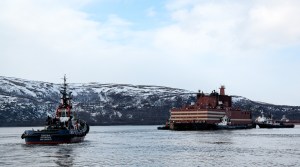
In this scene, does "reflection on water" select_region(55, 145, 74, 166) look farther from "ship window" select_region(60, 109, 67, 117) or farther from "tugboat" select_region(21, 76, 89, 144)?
"ship window" select_region(60, 109, 67, 117)

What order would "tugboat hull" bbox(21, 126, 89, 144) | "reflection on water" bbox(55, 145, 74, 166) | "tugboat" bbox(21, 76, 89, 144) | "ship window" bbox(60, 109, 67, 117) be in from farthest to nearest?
"ship window" bbox(60, 109, 67, 117) → "tugboat" bbox(21, 76, 89, 144) → "tugboat hull" bbox(21, 126, 89, 144) → "reflection on water" bbox(55, 145, 74, 166)

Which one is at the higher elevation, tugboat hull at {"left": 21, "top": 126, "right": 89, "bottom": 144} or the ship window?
the ship window

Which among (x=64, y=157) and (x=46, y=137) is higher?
(x=46, y=137)

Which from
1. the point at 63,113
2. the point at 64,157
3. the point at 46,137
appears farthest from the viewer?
the point at 63,113

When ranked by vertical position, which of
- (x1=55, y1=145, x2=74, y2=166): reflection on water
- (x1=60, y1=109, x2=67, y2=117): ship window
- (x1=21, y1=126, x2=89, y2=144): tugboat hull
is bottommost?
(x1=55, y1=145, x2=74, y2=166): reflection on water

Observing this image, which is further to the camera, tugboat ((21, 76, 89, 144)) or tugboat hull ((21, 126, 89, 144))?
tugboat ((21, 76, 89, 144))

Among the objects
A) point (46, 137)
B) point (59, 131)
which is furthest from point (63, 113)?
point (46, 137)

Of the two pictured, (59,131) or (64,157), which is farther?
(59,131)

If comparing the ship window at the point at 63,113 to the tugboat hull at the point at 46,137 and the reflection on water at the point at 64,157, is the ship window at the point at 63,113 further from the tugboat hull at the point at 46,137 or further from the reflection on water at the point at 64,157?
the reflection on water at the point at 64,157

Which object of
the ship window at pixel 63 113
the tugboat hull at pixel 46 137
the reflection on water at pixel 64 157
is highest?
the ship window at pixel 63 113

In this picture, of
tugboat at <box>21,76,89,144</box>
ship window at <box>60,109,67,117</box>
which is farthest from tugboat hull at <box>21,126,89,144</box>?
ship window at <box>60,109,67,117</box>

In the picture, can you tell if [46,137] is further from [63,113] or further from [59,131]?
[63,113]

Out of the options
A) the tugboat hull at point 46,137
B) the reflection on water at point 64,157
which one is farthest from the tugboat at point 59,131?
the reflection on water at point 64,157

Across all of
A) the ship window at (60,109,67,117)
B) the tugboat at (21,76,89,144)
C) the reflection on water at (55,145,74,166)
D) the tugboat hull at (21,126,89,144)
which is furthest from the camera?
the ship window at (60,109,67,117)
